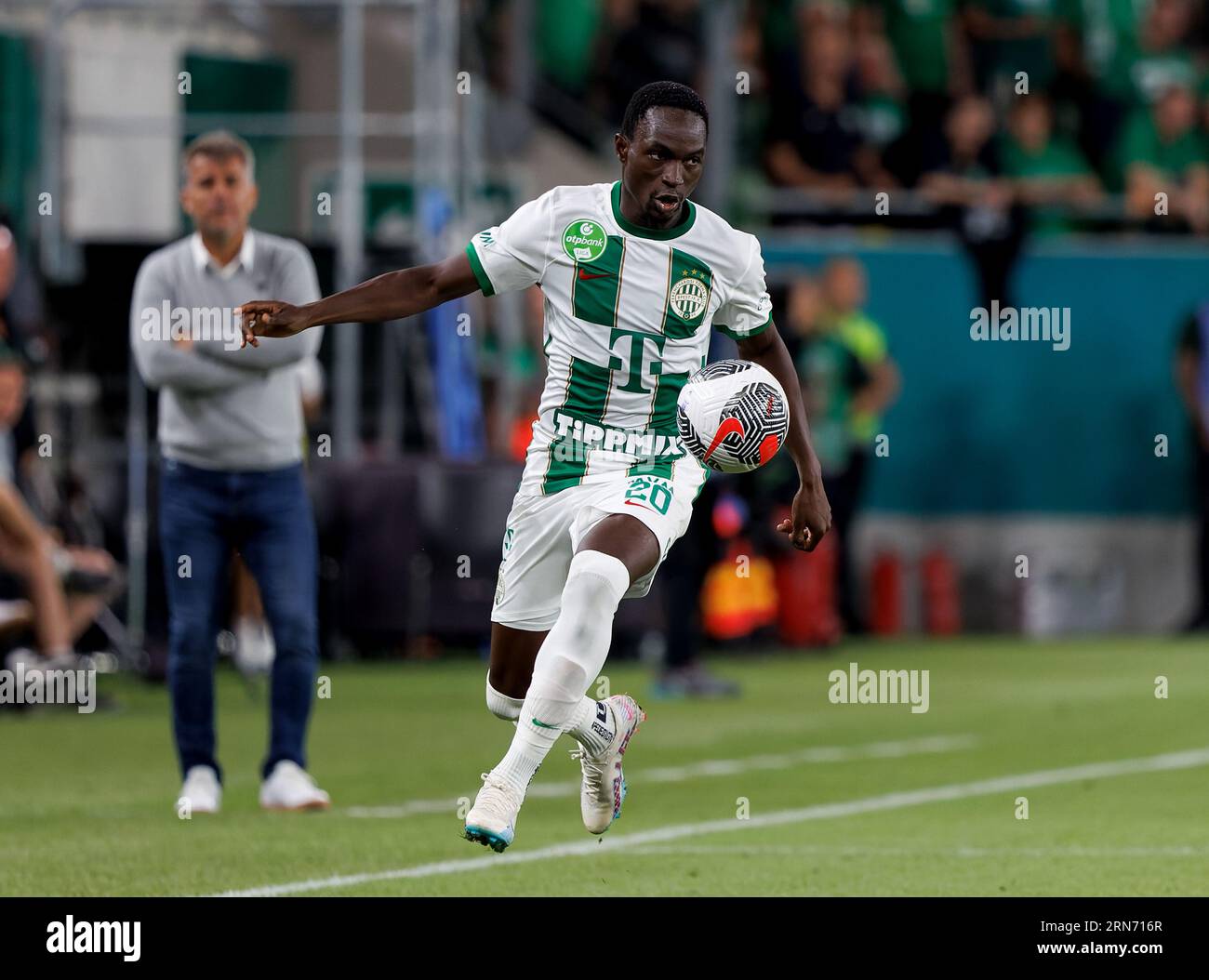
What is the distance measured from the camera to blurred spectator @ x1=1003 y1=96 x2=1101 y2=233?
824 inches

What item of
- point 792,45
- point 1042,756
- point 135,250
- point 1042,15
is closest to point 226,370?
point 1042,756

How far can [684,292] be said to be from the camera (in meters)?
7.59

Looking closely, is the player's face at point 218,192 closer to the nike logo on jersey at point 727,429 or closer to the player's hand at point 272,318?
the player's hand at point 272,318

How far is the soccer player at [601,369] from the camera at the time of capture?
287 inches

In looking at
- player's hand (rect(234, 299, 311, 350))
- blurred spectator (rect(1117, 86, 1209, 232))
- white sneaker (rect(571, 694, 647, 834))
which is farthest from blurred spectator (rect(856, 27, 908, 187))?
player's hand (rect(234, 299, 311, 350))

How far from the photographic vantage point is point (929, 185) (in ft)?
67.8

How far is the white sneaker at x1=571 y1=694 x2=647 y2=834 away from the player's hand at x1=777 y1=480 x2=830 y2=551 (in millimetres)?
876

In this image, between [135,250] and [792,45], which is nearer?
[135,250]

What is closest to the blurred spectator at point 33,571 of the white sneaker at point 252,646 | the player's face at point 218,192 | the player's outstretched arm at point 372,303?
the white sneaker at point 252,646

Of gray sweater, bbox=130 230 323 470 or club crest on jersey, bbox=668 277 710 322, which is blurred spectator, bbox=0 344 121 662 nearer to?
gray sweater, bbox=130 230 323 470

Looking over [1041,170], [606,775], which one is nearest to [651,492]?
[606,775]

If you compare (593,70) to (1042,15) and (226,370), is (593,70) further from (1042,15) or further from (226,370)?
(226,370)

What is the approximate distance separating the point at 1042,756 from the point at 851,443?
7.26 meters
